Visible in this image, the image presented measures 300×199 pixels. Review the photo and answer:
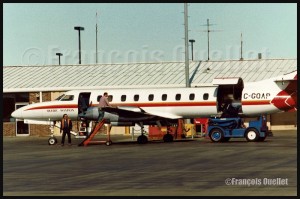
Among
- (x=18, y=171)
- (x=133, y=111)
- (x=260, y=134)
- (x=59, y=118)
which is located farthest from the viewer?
(x=59, y=118)

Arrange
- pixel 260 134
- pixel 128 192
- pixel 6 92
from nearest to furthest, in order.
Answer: pixel 128 192
pixel 260 134
pixel 6 92

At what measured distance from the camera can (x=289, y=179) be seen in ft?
52.5

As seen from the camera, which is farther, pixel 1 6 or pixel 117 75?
pixel 117 75

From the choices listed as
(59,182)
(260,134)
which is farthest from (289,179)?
(260,134)

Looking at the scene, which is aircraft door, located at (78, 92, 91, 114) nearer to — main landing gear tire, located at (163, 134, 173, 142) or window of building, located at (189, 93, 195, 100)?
main landing gear tire, located at (163, 134, 173, 142)

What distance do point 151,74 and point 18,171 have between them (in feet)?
117

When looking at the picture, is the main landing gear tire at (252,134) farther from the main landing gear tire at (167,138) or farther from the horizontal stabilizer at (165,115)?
the main landing gear tire at (167,138)

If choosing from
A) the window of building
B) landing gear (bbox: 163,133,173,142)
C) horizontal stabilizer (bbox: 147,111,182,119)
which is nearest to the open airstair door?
the window of building

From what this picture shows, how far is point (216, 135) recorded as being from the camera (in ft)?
113

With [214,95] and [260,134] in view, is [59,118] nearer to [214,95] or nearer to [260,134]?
[214,95]

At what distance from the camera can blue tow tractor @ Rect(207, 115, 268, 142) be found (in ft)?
110

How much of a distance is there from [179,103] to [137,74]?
18.2 m

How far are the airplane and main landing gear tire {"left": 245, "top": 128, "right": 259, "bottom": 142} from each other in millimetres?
2738

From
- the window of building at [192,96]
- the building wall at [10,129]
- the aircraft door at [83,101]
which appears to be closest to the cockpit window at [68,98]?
the aircraft door at [83,101]
